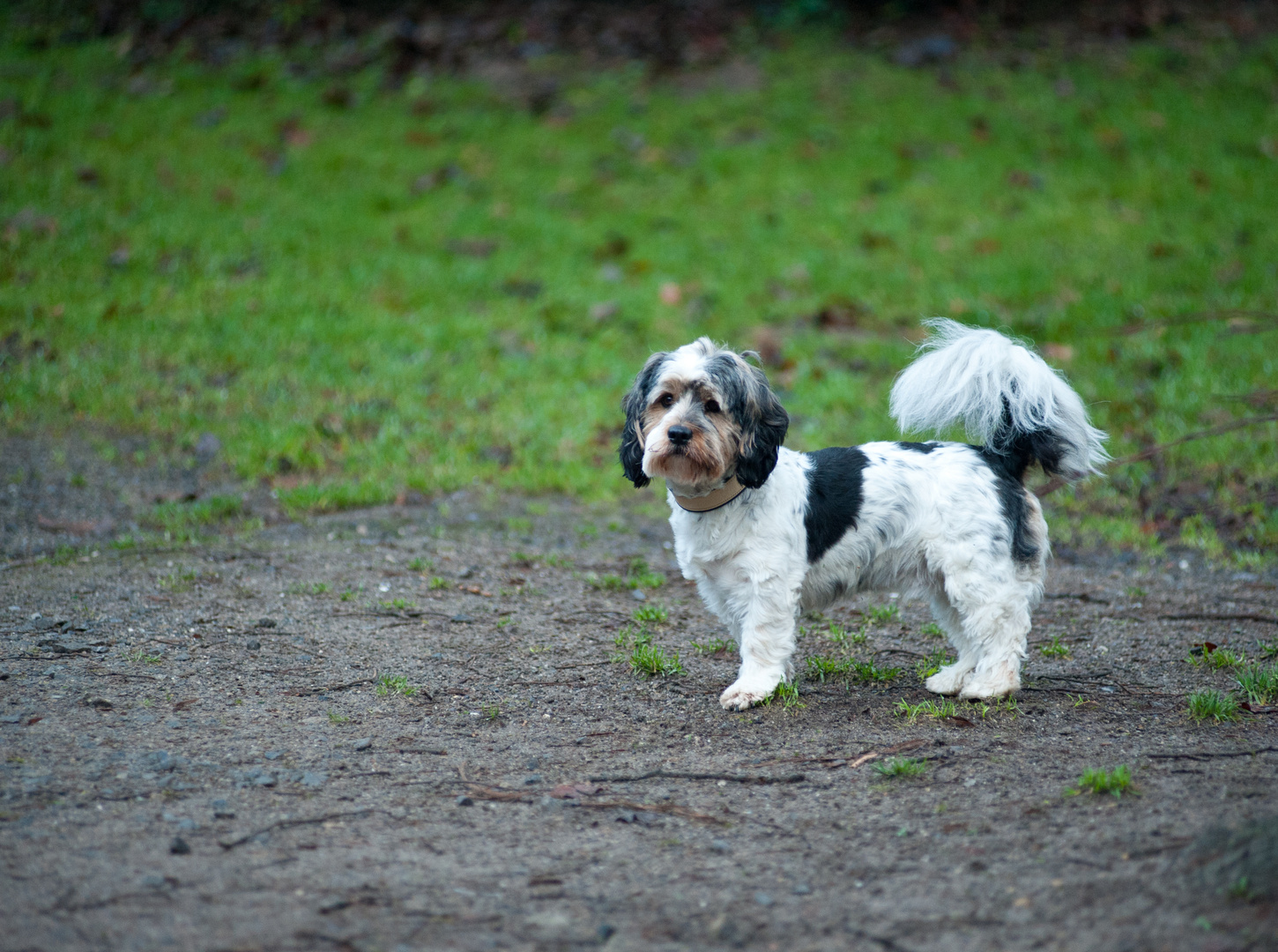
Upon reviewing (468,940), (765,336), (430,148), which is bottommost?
(468,940)

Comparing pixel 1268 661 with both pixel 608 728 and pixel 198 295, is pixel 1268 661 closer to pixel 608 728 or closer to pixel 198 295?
pixel 608 728

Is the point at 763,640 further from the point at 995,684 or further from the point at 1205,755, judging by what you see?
the point at 1205,755

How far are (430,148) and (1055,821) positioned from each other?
1139 cm

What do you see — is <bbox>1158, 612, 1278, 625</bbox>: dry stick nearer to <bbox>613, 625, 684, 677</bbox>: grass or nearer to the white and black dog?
the white and black dog

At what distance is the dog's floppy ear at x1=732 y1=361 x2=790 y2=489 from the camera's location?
15.7ft

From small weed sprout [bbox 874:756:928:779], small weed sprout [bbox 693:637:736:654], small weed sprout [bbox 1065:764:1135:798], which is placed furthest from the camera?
small weed sprout [bbox 693:637:736:654]

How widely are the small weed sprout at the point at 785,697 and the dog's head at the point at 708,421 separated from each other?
2.95 feet

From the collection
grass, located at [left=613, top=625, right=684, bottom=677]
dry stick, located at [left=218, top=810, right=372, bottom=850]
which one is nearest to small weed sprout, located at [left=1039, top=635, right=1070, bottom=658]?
grass, located at [left=613, top=625, right=684, bottom=677]

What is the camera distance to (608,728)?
4.71 m

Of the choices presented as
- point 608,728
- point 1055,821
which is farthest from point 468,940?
point 1055,821

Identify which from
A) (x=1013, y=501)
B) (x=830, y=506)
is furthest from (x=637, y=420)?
(x=1013, y=501)

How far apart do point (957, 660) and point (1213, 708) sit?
105cm

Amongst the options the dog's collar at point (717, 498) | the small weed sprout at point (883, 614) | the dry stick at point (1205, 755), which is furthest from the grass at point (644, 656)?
the dry stick at point (1205, 755)

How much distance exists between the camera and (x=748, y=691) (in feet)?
16.0
